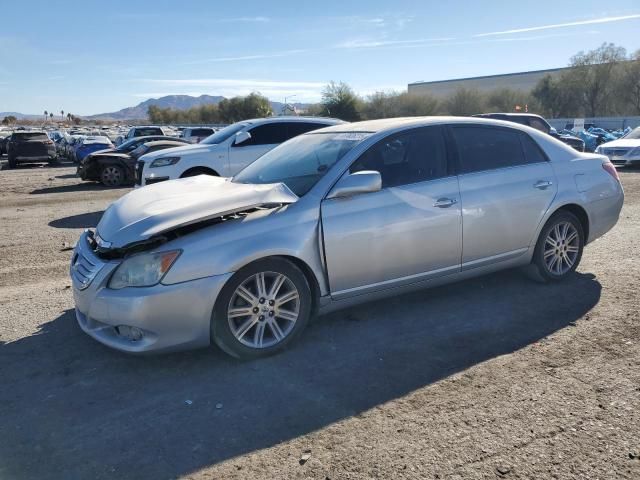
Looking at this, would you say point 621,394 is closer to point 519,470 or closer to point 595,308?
point 519,470

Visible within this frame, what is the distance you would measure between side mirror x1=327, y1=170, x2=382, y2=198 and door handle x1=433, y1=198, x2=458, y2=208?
671mm

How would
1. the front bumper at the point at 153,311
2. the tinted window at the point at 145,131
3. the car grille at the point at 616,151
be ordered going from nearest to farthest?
the front bumper at the point at 153,311 < the car grille at the point at 616,151 < the tinted window at the point at 145,131

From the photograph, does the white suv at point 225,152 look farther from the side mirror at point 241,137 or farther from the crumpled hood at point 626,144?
the crumpled hood at point 626,144

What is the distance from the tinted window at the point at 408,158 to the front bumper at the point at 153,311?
157cm

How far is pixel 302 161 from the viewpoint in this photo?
505cm

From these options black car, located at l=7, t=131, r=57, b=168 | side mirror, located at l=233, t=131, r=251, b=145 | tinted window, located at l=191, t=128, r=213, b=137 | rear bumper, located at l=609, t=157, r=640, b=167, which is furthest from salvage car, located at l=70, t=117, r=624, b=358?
black car, located at l=7, t=131, r=57, b=168

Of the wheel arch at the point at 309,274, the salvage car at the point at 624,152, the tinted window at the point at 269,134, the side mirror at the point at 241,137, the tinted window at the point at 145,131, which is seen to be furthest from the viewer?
the tinted window at the point at 145,131

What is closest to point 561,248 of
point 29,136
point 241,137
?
point 241,137

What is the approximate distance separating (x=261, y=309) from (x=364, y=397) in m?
1.00

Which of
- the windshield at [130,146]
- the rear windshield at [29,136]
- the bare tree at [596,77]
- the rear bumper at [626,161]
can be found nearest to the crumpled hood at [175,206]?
Answer: the windshield at [130,146]

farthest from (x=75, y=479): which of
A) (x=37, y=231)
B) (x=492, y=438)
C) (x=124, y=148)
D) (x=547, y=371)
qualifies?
(x=124, y=148)

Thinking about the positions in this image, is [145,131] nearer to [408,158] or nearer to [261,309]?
[408,158]

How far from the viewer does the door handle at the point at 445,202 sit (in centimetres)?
465

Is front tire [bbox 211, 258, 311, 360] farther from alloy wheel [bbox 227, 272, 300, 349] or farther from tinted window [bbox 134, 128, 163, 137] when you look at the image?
tinted window [bbox 134, 128, 163, 137]
